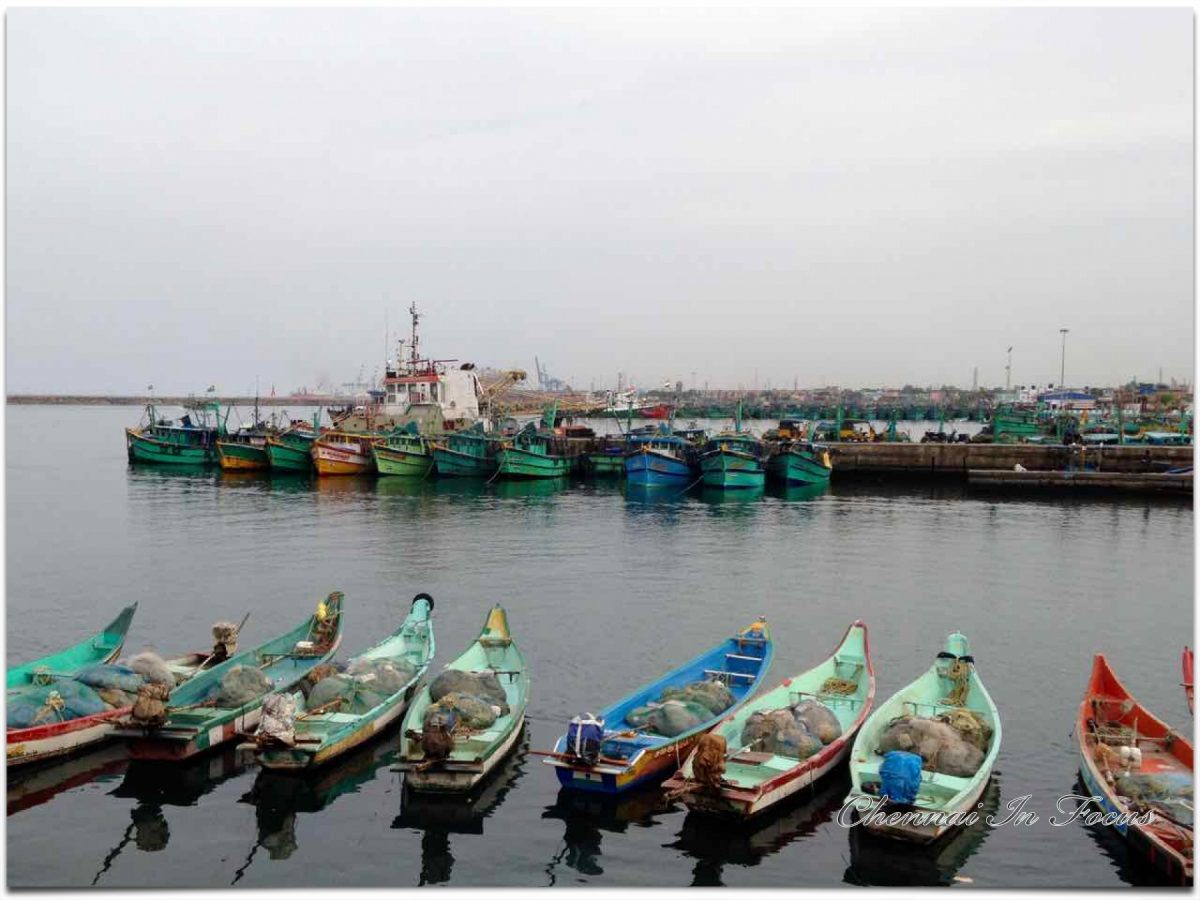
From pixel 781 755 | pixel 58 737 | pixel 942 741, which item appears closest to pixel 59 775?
pixel 58 737

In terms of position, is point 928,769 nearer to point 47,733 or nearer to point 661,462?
point 47,733

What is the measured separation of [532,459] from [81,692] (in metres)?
36.8

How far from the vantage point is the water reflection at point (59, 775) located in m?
11.7

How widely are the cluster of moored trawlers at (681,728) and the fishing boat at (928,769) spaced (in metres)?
0.02

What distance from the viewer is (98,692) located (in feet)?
43.6

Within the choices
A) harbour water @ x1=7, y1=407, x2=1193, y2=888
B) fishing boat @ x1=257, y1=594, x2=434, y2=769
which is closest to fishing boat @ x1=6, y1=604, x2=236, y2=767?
harbour water @ x1=7, y1=407, x2=1193, y2=888

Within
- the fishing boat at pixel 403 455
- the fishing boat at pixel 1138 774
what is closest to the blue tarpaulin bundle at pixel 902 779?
the fishing boat at pixel 1138 774

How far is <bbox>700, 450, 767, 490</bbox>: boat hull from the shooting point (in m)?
45.2

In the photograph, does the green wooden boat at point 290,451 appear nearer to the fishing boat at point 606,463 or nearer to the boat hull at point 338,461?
the boat hull at point 338,461

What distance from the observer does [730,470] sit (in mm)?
45406

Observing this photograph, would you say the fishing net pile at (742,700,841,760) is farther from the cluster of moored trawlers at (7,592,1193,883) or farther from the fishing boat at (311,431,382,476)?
the fishing boat at (311,431,382,476)

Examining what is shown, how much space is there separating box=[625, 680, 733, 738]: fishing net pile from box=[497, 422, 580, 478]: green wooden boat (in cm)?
3595

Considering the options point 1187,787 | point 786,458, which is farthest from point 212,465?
point 1187,787

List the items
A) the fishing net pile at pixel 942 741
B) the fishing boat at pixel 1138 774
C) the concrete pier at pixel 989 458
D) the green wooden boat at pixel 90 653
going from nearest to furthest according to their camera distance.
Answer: the fishing boat at pixel 1138 774, the fishing net pile at pixel 942 741, the green wooden boat at pixel 90 653, the concrete pier at pixel 989 458
